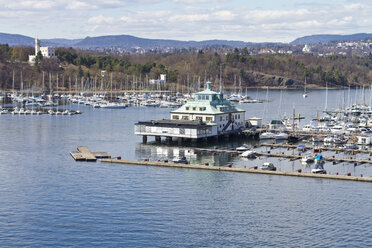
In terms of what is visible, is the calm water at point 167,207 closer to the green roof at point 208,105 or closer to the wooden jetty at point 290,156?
the wooden jetty at point 290,156

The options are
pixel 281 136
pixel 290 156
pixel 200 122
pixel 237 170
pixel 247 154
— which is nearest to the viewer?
pixel 237 170

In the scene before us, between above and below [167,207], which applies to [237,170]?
above

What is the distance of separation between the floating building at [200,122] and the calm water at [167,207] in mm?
8848

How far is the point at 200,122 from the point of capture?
8094 centimetres

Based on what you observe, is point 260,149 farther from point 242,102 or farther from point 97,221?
point 242,102

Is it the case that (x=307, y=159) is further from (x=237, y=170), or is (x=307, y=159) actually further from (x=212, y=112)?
(x=212, y=112)

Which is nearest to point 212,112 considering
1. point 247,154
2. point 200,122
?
point 200,122

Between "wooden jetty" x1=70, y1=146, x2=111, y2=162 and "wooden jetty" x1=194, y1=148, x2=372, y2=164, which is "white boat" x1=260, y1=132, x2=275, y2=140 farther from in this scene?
"wooden jetty" x1=70, y1=146, x2=111, y2=162

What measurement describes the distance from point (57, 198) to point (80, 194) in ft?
7.16

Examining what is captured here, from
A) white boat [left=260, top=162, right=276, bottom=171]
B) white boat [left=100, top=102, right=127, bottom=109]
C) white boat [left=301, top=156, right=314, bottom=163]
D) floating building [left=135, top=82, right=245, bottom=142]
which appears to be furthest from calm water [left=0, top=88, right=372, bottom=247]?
white boat [left=100, top=102, right=127, bottom=109]

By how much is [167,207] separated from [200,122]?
33492mm

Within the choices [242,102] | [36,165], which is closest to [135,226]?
[36,165]

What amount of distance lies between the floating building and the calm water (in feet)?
29.0

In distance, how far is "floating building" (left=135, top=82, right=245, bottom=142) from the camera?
7925cm
